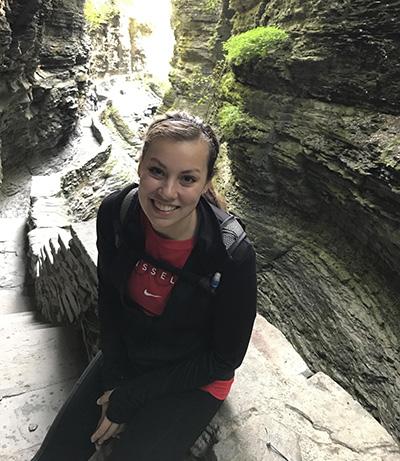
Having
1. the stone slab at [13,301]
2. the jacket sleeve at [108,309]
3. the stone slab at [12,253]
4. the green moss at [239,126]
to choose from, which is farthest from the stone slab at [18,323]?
the green moss at [239,126]

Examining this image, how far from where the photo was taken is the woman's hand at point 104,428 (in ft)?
6.20

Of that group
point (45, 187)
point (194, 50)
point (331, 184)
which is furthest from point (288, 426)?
point (194, 50)

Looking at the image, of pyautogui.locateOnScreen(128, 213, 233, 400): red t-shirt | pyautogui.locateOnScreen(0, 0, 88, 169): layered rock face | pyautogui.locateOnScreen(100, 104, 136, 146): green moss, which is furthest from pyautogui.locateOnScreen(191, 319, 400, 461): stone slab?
pyautogui.locateOnScreen(100, 104, 136, 146): green moss

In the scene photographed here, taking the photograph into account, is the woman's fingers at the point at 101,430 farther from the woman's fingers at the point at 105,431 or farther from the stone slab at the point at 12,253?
the stone slab at the point at 12,253

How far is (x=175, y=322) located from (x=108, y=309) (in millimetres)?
497

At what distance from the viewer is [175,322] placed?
1763 millimetres

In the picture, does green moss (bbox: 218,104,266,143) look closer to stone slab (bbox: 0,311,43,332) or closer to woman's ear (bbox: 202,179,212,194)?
stone slab (bbox: 0,311,43,332)

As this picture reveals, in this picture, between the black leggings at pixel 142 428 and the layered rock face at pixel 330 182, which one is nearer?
the black leggings at pixel 142 428

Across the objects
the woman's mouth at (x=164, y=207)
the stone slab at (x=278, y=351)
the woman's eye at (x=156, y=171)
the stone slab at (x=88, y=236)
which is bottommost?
the stone slab at (x=278, y=351)

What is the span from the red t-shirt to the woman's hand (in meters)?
0.50

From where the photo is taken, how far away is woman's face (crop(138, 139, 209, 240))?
1.59m

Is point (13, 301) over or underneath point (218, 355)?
underneath

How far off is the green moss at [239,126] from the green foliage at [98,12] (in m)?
27.8

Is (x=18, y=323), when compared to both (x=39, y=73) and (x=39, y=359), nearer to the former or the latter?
(x=39, y=359)
